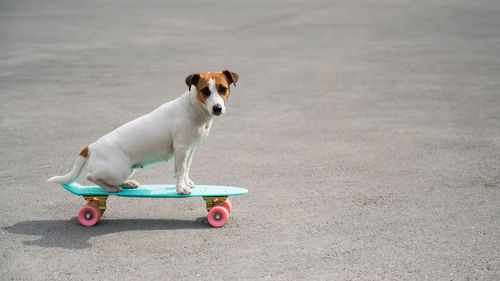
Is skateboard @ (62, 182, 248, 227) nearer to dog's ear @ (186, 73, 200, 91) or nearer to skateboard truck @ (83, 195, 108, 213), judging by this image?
skateboard truck @ (83, 195, 108, 213)

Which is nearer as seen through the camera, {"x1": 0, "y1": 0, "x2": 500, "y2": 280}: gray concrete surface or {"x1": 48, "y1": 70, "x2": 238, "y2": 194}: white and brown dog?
{"x1": 0, "y1": 0, "x2": 500, "y2": 280}: gray concrete surface

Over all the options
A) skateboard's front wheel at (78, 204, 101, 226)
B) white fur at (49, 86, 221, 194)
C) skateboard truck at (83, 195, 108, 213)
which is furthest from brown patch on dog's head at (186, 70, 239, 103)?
skateboard's front wheel at (78, 204, 101, 226)

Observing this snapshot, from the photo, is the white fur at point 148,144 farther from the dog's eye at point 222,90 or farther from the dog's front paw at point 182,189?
the dog's eye at point 222,90

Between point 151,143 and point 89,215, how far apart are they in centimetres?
93

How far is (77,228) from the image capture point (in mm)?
5723

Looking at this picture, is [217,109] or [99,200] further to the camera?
[99,200]

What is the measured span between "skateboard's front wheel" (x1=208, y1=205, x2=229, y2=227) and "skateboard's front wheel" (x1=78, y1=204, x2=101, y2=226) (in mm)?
1082

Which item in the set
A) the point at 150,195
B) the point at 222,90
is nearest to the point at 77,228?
the point at 150,195

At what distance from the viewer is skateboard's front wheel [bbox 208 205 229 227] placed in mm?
5695

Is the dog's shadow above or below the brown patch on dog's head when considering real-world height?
below

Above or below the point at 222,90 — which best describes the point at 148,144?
below

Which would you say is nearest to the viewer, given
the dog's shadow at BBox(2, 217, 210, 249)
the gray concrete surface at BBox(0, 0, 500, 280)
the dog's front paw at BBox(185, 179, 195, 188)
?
the gray concrete surface at BBox(0, 0, 500, 280)

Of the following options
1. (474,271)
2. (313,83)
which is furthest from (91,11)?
(474,271)

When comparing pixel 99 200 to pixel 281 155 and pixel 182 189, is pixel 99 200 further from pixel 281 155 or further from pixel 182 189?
pixel 281 155
